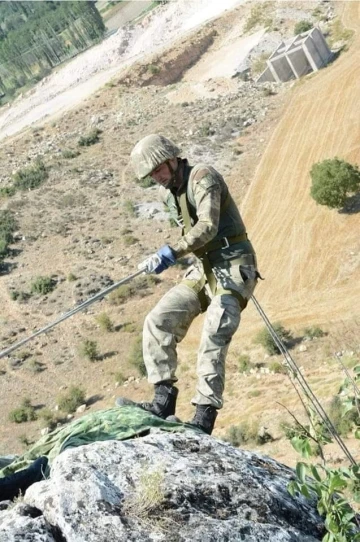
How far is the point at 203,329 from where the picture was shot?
6.82 m

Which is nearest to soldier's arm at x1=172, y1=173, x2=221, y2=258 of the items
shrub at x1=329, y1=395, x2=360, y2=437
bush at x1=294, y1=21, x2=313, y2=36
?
shrub at x1=329, y1=395, x2=360, y2=437

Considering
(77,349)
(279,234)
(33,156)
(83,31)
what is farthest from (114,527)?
(83,31)

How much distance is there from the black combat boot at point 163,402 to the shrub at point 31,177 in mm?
31578

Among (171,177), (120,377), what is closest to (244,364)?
(120,377)

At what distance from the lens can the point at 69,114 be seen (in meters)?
49.8

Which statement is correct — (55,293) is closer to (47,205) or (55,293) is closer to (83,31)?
(47,205)

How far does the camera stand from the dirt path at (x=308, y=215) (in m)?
23.0

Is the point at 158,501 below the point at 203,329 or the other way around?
the other way around

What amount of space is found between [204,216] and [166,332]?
1.12 meters

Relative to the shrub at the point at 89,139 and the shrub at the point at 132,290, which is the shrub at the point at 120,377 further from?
the shrub at the point at 89,139

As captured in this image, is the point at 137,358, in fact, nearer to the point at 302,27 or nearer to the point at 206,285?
the point at 206,285

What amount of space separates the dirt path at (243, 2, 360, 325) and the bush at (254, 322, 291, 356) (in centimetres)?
65

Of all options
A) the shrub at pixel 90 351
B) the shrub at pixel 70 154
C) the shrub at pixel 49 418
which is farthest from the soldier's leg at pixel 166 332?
the shrub at pixel 70 154

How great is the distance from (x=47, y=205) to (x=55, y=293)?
8.02 meters
